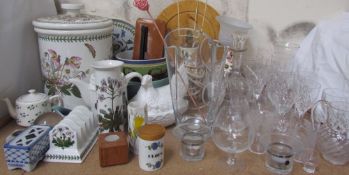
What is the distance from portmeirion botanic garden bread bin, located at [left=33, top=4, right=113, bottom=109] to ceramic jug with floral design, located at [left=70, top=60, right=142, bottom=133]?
0.11 m

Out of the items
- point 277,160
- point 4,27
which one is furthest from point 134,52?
point 277,160

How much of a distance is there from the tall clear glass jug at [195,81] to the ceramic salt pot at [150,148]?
15 cm

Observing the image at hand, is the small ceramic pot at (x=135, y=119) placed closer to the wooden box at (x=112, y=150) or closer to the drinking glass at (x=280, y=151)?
the wooden box at (x=112, y=150)

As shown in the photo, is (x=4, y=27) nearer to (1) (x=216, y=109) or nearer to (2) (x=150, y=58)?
(2) (x=150, y=58)

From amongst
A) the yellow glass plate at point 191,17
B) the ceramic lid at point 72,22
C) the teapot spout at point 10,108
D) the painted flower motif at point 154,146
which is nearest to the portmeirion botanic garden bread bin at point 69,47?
the ceramic lid at point 72,22

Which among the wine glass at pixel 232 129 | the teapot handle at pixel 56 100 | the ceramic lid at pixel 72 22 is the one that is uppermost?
the ceramic lid at pixel 72 22

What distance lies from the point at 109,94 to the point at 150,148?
0.16 m

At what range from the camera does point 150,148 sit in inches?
24.0

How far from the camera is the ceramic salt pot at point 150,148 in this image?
0.61m

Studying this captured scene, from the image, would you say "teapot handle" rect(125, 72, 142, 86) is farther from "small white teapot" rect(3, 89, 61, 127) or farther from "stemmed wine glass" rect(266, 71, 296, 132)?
"stemmed wine glass" rect(266, 71, 296, 132)

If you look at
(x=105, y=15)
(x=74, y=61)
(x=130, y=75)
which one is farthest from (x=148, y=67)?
(x=105, y=15)

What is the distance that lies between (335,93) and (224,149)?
37 cm

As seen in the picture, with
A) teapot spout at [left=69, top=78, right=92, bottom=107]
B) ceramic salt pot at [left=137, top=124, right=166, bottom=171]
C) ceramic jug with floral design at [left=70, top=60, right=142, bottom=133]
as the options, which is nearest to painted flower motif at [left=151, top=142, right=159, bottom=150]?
ceramic salt pot at [left=137, top=124, right=166, bottom=171]

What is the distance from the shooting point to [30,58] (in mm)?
869
